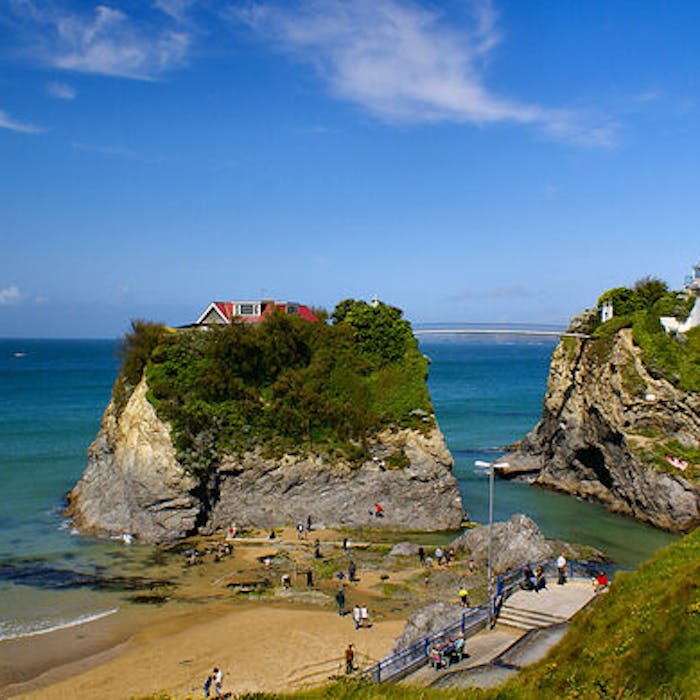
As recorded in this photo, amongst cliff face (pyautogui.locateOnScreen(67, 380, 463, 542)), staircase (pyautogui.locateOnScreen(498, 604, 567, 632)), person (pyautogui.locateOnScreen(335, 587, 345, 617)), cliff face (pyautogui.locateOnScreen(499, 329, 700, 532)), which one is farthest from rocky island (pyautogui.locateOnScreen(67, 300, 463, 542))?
staircase (pyautogui.locateOnScreen(498, 604, 567, 632))

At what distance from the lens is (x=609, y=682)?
15.4 metres

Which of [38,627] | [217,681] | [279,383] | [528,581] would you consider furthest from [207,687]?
[279,383]

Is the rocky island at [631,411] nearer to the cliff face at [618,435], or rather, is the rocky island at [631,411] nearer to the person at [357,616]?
the cliff face at [618,435]

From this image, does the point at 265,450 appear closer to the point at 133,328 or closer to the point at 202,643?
the point at 133,328

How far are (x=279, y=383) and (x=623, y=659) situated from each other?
34.7 meters

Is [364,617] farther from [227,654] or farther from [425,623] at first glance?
[227,654]

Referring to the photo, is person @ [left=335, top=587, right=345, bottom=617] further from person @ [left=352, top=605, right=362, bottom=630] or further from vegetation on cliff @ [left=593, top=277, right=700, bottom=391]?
vegetation on cliff @ [left=593, top=277, right=700, bottom=391]

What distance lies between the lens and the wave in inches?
1208

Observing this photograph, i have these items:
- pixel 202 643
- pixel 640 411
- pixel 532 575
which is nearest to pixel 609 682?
pixel 532 575

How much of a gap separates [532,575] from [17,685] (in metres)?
19.6

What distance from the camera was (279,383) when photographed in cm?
4891

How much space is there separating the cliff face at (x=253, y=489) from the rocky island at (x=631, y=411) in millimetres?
12802

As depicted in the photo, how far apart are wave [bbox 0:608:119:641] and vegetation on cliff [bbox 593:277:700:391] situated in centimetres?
3822

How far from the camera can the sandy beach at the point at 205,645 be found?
26.5 metres
